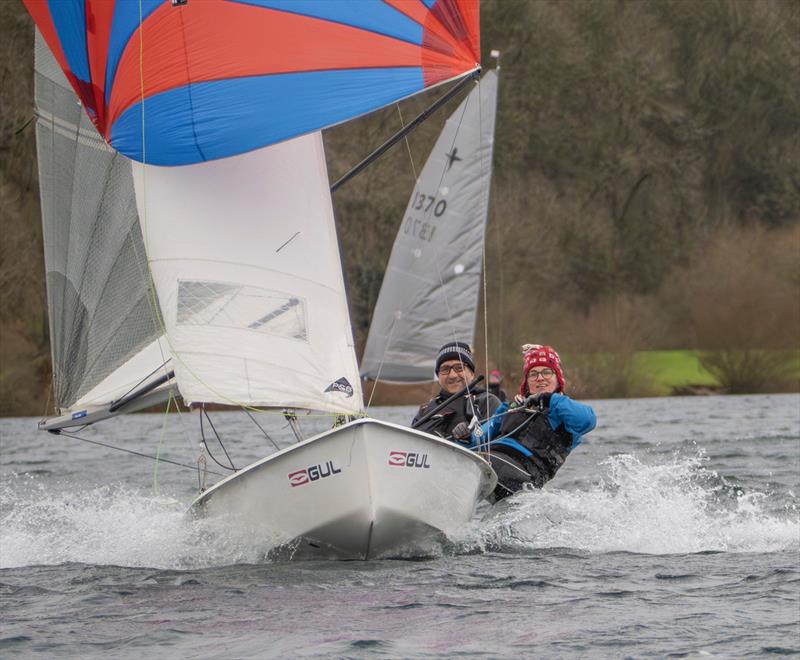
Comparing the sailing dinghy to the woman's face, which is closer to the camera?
the sailing dinghy

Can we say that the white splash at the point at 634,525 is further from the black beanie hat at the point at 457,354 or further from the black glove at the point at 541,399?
the black beanie hat at the point at 457,354

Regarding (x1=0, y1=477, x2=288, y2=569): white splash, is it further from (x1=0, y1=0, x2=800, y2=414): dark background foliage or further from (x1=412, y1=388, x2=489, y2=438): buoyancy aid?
(x1=0, y1=0, x2=800, y2=414): dark background foliage

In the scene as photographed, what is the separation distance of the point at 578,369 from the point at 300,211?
1952 cm

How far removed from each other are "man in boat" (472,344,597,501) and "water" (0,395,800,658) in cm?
16

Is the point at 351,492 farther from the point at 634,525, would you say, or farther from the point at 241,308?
the point at 634,525

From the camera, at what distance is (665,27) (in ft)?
133

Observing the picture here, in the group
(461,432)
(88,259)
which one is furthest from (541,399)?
(88,259)

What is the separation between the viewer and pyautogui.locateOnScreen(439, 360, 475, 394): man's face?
9.38 metres

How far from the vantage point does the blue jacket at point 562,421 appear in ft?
29.6

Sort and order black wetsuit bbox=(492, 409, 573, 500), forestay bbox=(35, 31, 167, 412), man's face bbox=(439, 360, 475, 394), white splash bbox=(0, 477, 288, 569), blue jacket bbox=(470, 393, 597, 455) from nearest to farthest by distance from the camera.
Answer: white splash bbox=(0, 477, 288, 569), blue jacket bbox=(470, 393, 597, 455), forestay bbox=(35, 31, 167, 412), black wetsuit bbox=(492, 409, 573, 500), man's face bbox=(439, 360, 475, 394)

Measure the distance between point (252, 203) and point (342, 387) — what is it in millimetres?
1201

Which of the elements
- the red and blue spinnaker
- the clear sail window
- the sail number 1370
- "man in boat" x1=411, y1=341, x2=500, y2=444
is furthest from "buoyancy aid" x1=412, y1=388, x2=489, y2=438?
the sail number 1370

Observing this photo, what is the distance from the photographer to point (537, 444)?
9.30 meters

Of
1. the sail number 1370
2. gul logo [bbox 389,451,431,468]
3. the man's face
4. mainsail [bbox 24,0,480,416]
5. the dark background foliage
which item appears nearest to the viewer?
gul logo [bbox 389,451,431,468]
